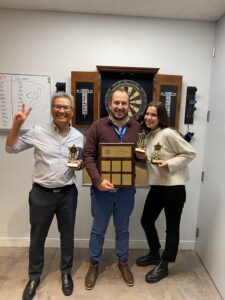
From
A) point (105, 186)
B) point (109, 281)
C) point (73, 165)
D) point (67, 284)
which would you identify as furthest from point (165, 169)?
point (67, 284)

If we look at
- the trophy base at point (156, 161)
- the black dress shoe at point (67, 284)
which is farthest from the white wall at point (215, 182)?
the black dress shoe at point (67, 284)

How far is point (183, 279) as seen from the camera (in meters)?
2.16

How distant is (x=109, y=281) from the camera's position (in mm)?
2096

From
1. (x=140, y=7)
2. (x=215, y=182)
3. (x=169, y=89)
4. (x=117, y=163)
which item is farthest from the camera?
(x=169, y=89)

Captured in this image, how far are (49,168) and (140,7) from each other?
4.83 feet

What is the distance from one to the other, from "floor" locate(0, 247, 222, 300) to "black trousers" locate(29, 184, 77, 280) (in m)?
0.17

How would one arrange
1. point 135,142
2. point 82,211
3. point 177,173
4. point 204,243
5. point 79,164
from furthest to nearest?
point 82,211 → point 204,243 → point 177,173 → point 135,142 → point 79,164

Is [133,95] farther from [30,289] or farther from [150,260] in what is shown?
[30,289]

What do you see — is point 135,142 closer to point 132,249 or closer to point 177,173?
point 177,173

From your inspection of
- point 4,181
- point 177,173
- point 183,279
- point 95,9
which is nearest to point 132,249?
point 183,279

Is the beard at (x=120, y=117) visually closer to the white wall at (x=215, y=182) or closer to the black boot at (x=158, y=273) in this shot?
the white wall at (x=215, y=182)

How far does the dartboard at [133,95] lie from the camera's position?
2307 millimetres

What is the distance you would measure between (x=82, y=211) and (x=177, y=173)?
1.07 metres

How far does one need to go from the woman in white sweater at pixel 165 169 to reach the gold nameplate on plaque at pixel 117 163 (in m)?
0.18
